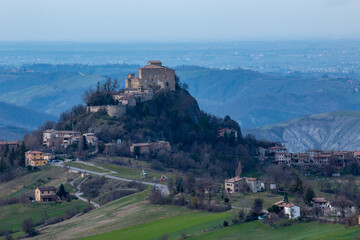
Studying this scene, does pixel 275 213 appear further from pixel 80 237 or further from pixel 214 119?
pixel 214 119

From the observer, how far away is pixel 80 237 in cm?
5622

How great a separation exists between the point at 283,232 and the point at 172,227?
8.13m

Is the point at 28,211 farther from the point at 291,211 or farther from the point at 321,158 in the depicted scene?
the point at 321,158

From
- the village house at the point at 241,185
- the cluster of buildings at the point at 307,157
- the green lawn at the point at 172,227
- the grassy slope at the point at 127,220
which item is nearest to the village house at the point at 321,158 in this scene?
the cluster of buildings at the point at 307,157

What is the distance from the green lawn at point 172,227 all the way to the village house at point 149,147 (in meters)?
28.8

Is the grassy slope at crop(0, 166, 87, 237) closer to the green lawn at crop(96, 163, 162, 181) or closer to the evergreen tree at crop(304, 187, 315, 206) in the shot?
the green lawn at crop(96, 163, 162, 181)

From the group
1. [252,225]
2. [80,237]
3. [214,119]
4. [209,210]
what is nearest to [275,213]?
[252,225]

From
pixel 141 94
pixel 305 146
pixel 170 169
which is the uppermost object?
pixel 141 94

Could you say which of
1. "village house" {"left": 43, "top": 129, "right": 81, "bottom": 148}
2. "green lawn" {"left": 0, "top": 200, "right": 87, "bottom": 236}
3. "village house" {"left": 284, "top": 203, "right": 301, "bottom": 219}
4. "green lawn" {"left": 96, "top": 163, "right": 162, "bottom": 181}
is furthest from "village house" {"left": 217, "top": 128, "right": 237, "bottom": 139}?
"village house" {"left": 284, "top": 203, "right": 301, "bottom": 219}

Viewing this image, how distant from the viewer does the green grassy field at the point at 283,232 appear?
157ft

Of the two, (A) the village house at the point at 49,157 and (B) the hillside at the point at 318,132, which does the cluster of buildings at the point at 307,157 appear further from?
(B) the hillside at the point at 318,132

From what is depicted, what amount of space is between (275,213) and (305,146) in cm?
10841

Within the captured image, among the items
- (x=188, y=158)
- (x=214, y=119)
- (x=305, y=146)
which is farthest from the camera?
(x=305, y=146)

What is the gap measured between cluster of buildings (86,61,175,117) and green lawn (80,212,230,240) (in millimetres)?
37256
